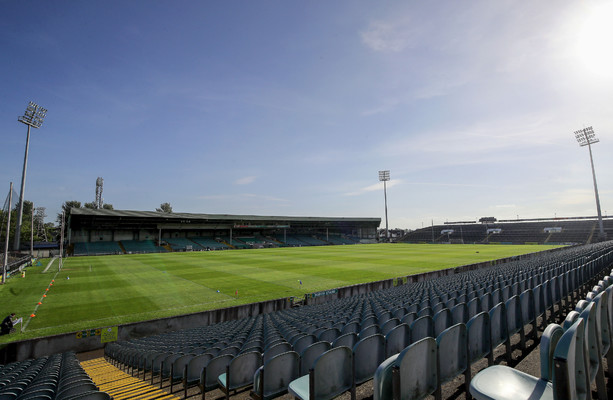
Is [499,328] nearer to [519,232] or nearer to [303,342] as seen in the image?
[303,342]

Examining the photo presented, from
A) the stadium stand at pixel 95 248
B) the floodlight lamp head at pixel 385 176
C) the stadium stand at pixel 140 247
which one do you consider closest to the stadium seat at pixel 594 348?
the stadium stand at pixel 95 248

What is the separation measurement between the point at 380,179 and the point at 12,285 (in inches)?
3349

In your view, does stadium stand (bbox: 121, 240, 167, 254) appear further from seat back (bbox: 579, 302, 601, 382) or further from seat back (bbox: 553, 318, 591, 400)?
seat back (bbox: 553, 318, 591, 400)

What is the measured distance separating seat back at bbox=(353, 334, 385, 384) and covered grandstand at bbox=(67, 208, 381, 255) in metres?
64.4

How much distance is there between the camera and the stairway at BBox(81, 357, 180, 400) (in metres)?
6.44

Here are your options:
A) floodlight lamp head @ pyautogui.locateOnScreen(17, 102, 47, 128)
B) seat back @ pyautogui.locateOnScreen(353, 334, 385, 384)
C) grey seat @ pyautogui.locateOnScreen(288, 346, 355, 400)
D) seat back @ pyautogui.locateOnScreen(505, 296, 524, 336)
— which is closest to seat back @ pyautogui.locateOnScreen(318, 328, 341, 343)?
seat back @ pyautogui.locateOnScreen(353, 334, 385, 384)

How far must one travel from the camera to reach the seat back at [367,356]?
336 centimetres

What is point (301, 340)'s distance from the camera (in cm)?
493

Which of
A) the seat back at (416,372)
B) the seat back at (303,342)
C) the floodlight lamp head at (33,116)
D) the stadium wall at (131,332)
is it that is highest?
the floodlight lamp head at (33,116)

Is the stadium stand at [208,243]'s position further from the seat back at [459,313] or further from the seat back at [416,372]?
the seat back at [416,372]

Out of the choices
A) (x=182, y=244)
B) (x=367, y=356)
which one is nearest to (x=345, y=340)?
(x=367, y=356)

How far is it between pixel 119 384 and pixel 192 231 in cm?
7397

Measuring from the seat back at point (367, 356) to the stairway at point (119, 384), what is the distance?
4348 mm

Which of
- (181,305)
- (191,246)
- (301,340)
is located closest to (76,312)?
(181,305)
